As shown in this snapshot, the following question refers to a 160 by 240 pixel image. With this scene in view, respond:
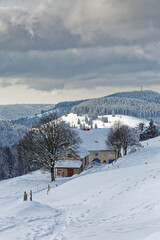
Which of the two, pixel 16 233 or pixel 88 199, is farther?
pixel 88 199

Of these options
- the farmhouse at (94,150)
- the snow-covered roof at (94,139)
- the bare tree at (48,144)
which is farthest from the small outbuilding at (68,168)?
the snow-covered roof at (94,139)

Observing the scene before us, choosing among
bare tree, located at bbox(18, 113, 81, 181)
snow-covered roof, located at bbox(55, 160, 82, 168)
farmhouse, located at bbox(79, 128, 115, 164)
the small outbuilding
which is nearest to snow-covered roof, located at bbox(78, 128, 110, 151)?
farmhouse, located at bbox(79, 128, 115, 164)

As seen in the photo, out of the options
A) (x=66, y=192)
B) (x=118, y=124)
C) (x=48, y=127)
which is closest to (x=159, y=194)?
(x=66, y=192)

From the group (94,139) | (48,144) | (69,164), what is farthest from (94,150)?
(48,144)

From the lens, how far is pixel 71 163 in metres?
49.0

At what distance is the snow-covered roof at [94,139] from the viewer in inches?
2840

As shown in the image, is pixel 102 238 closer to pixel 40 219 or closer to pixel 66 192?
pixel 40 219

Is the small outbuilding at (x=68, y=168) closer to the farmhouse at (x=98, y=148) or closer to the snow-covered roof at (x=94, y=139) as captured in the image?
the farmhouse at (x=98, y=148)

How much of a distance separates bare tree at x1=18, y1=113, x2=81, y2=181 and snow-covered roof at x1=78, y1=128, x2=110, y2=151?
112ft

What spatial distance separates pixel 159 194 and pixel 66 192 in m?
10.0

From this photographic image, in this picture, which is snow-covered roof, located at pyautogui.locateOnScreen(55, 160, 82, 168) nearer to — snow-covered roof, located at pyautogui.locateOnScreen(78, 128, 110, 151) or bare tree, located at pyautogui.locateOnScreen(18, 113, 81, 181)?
bare tree, located at pyautogui.locateOnScreen(18, 113, 81, 181)

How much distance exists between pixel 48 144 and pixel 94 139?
1551 inches

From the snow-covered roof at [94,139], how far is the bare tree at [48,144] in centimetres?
3424

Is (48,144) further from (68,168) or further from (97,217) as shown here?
(97,217)
